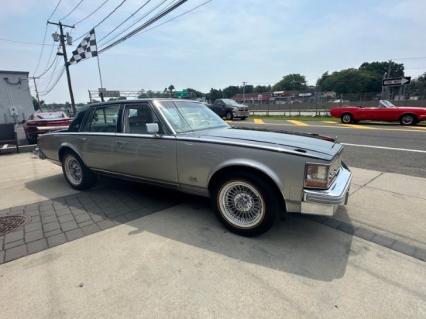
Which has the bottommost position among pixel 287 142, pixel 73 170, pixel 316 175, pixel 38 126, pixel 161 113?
pixel 73 170

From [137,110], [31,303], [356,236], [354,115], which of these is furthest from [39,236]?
[354,115]

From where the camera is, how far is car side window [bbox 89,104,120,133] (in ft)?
13.5

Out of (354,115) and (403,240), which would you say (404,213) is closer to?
(403,240)

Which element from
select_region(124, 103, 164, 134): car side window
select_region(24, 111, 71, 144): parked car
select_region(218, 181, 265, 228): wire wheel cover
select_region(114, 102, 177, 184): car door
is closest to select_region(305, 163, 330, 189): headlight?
select_region(218, 181, 265, 228): wire wheel cover

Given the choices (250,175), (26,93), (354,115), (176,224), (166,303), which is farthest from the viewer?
(26,93)

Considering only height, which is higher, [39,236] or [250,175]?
[250,175]

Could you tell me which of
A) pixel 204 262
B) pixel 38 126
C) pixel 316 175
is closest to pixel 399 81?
pixel 316 175

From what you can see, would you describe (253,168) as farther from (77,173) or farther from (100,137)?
(77,173)

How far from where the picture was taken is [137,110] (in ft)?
Result: 12.6

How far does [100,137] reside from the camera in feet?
13.8

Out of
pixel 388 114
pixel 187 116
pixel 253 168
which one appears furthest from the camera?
pixel 388 114

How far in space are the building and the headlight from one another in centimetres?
1917

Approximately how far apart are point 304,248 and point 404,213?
1721mm

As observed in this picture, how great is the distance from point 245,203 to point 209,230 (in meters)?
A: 0.58
